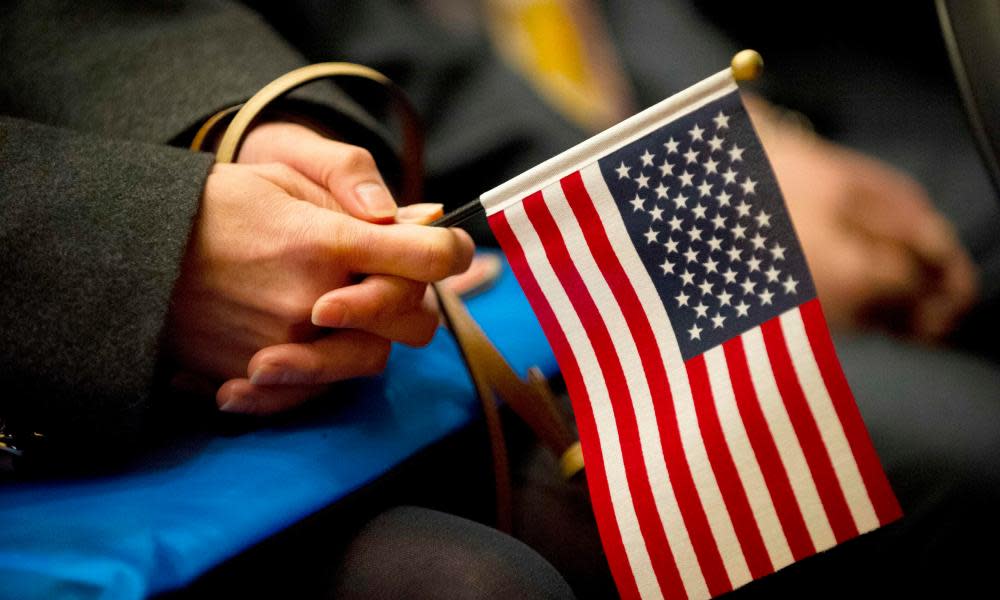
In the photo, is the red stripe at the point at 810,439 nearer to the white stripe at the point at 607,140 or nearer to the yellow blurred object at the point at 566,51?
the white stripe at the point at 607,140

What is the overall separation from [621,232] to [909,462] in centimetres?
48

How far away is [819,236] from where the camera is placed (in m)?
0.83

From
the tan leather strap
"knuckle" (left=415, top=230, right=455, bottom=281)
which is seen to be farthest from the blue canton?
the tan leather strap

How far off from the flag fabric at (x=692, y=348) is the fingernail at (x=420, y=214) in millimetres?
53

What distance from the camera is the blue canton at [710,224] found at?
42 cm

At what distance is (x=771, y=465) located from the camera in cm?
44

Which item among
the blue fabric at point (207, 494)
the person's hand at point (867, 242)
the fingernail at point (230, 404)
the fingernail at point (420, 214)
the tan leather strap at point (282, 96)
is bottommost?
the person's hand at point (867, 242)

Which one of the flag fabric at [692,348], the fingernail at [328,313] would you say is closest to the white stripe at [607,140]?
the flag fabric at [692,348]

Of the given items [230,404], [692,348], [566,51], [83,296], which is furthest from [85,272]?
[566,51]

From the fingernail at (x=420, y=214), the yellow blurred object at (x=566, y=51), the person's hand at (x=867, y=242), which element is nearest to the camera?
the fingernail at (x=420, y=214)

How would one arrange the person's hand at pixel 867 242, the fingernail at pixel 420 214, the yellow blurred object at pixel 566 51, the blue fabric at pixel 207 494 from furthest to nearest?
the yellow blurred object at pixel 566 51, the person's hand at pixel 867 242, the fingernail at pixel 420 214, the blue fabric at pixel 207 494

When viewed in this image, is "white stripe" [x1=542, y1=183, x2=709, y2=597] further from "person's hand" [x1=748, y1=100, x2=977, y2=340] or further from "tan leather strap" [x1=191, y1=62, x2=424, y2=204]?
"person's hand" [x1=748, y1=100, x2=977, y2=340]

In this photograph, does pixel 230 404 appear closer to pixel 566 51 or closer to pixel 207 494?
pixel 207 494

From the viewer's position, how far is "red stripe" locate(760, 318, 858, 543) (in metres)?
0.43
